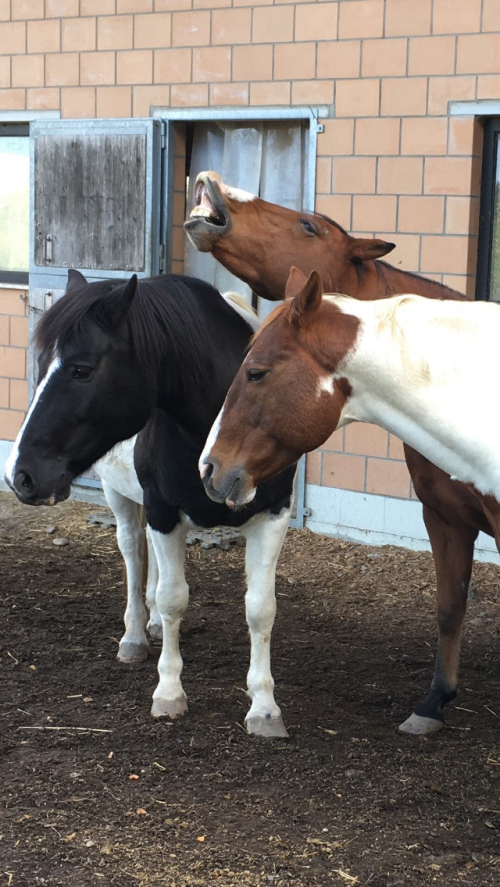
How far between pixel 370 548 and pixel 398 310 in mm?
3499

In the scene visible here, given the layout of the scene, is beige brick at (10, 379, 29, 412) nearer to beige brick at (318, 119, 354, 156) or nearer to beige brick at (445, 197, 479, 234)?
beige brick at (318, 119, 354, 156)

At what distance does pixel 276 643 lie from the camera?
4.53m

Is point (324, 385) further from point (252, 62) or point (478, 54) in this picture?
point (252, 62)

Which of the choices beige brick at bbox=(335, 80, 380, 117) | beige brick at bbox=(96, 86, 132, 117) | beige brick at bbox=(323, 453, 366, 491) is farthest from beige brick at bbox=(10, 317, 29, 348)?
beige brick at bbox=(335, 80, 380, 117)

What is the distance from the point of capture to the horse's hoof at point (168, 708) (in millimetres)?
3617

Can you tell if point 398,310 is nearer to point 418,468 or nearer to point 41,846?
point 418,468

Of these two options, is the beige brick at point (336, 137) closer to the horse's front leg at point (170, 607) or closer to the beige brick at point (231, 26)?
the beige brick at point (231, 26)

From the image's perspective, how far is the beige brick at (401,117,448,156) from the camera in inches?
215

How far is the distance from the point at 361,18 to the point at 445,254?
1355 mm

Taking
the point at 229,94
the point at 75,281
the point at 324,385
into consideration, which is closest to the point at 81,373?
the point at 75,281

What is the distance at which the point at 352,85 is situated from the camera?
5.72m

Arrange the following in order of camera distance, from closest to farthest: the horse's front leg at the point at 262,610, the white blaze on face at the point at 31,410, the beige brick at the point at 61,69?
the white blaze on face at the point at 31,410, the horse's front leg at the point at 262,610, the beige brick at the point at 61,69

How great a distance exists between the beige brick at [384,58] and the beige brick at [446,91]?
214 millimetres

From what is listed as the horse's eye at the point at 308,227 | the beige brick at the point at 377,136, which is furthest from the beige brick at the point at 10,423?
the horse's eye at the point at 308,227
